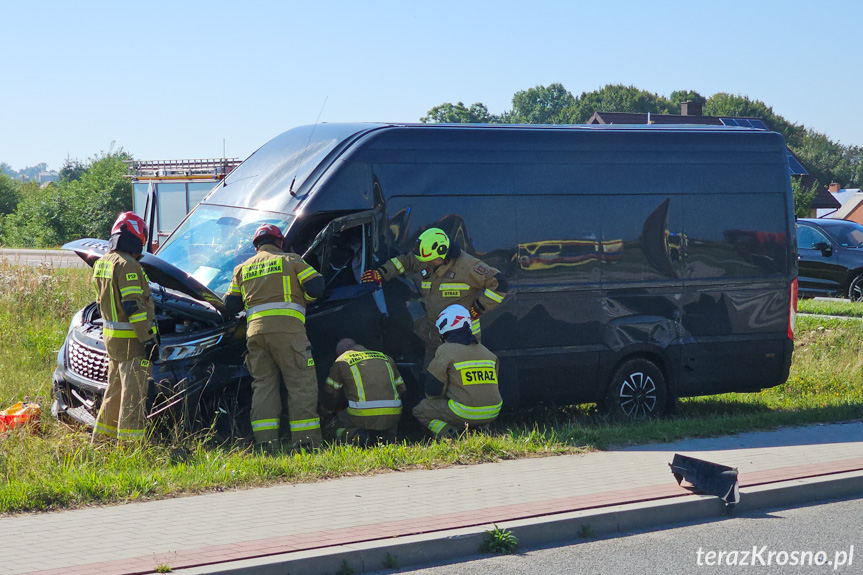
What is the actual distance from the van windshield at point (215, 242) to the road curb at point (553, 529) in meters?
3.47

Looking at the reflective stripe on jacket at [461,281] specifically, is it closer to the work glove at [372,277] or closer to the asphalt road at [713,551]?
the work glove at [372,277]

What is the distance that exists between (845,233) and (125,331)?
52.9ft

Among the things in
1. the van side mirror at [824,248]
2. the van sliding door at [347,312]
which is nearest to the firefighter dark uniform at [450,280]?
the van sliding door at [347,312]

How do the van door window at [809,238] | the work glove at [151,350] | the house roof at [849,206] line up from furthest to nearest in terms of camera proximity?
1. the house roof at [849,206]
2. the van door window at [809,238]
3. the work glove at [151,350]

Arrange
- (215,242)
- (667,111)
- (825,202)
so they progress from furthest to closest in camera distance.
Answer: (667,111)
(825,202)
(215,242)

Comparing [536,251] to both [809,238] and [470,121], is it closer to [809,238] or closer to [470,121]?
[809,238]

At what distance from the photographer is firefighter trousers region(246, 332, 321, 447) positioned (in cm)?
759

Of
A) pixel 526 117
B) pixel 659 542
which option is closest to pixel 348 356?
pixel 659 542

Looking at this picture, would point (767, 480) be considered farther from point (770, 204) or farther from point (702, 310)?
point (770, 204)

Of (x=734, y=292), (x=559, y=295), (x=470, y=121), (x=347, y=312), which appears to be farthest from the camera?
(x=470, y=121)

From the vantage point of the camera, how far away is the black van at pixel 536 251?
318 inches

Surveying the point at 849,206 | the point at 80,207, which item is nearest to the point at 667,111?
the point at 849,206

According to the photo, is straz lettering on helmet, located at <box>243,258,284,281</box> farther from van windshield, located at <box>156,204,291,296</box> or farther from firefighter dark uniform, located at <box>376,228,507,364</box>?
firefighter dark uniform, located at <box>376,228,507,364</box>

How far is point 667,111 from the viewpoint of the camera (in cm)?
10106
